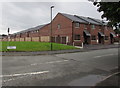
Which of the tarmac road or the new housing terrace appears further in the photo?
the new housing terrace

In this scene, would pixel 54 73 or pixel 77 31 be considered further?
pixel 77 31

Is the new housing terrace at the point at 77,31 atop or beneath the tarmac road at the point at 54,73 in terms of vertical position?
atop

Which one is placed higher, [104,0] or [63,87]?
[104,0]

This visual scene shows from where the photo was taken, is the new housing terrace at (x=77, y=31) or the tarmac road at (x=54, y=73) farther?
the new housing terrace at (x=77, y=31)

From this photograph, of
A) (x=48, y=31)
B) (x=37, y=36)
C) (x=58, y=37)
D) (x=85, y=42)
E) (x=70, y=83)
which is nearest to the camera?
(x=70, y=83)

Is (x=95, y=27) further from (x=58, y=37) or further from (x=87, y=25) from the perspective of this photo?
(x=58, y=37)

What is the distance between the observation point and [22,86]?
500 cm

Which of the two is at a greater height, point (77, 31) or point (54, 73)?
point (77, 31)

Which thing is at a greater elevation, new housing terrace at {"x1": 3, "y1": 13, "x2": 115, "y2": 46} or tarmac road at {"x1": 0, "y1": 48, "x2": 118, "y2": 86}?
new housing terrace at {"x1": 3, "y1": 13, "x2": 115, "y2": 46}

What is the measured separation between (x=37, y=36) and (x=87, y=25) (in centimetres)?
A: 1979

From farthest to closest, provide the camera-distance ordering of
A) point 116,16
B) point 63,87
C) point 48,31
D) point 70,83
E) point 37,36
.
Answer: point 37,36 < point 48,31 < point 116,16 < point 70,83 < point 63,87

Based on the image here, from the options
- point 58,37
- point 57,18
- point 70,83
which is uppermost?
point 57,18

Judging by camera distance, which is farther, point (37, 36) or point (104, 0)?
point (37, 36)

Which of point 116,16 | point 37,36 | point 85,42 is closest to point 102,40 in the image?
point 85,42
